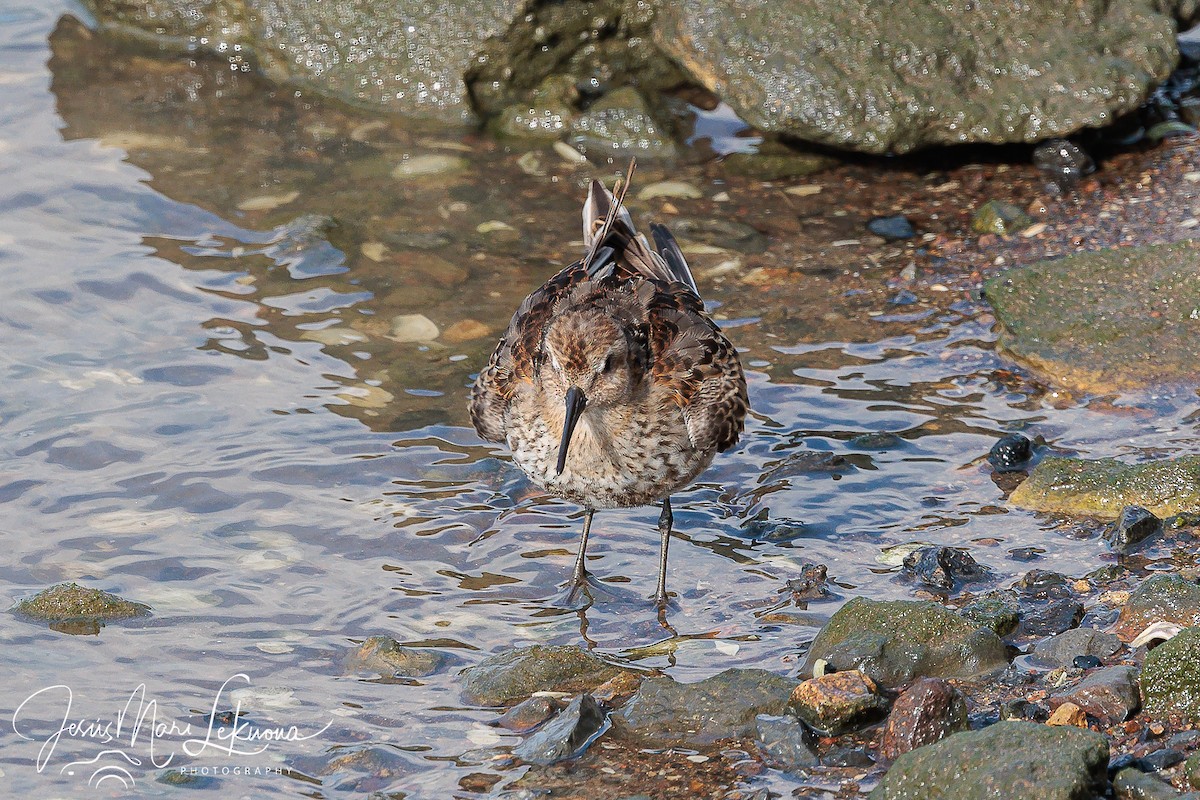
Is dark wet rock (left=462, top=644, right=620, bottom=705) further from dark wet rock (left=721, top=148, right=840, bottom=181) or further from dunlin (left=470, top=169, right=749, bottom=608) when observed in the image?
dark wet rock (left=721, top=148, right=840, bottom=181)

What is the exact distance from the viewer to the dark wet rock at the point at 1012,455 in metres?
7.23

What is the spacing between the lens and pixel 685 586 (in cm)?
670

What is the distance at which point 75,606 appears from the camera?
6.28 m

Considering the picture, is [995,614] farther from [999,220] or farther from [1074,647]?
[999,220]

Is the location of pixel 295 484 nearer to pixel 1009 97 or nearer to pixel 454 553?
pixel 454 553

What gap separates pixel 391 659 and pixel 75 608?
4.91ft

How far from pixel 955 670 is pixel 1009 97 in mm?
5886

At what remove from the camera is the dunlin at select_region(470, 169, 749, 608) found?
630 centimetres

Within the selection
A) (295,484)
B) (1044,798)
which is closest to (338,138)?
(295,484)

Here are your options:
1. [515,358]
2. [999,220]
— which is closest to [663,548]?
[515,358]

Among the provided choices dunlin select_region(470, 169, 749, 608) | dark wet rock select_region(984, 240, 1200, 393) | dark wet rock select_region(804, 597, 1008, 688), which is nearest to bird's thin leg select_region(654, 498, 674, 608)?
dunlin select_region(470, 169, 749, 608)

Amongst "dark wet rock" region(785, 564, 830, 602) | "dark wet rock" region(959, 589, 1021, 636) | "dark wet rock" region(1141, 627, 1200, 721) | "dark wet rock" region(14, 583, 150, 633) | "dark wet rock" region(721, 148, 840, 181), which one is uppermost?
"dark wet rock" region(721, 148, 840, 181)

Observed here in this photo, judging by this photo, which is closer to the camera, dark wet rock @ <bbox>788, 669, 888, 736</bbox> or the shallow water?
dark wet rock @ <bbox>788, 669, 888, 736</bbox>

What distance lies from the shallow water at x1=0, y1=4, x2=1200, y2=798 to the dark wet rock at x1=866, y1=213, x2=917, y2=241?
0.96 ft
